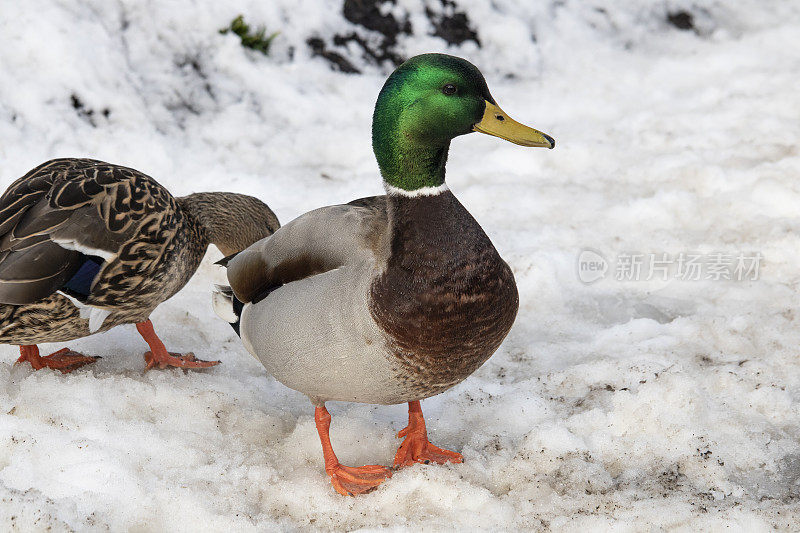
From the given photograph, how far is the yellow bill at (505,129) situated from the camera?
2426mm

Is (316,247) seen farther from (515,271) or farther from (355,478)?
(515,271)

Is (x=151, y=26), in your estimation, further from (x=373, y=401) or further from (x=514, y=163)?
(x=373, y=401)

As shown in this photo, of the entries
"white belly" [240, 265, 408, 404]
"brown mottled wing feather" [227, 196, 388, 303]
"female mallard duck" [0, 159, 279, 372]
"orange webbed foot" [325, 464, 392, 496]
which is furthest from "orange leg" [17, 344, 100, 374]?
"orange webbed foot" [325, 464, 392, 496]

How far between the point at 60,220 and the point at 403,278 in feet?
4.14

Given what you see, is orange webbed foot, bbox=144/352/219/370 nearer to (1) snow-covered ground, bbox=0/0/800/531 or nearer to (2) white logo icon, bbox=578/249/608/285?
(1) snow-covered ground, bbox=0/0/800/531

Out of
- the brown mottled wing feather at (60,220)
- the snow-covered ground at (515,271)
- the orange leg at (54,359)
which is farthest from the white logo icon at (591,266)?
the orange leg at (54,359)

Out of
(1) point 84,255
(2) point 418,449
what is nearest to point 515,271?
(2) point 418,449

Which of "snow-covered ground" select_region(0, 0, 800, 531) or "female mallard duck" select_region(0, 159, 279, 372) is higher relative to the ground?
"female mallard duck" select_region(0, 159, 279, 372)

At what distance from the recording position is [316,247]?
2.56m

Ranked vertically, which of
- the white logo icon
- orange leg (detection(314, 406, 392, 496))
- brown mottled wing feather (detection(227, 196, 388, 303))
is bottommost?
the white logo icon

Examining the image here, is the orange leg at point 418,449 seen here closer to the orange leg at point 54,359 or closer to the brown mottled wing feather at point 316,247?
the brown mottled wing feather at point 316,247

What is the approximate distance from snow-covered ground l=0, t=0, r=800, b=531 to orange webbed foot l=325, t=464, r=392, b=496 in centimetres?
5

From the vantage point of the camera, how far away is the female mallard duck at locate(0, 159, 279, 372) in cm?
270

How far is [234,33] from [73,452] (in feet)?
11.8
